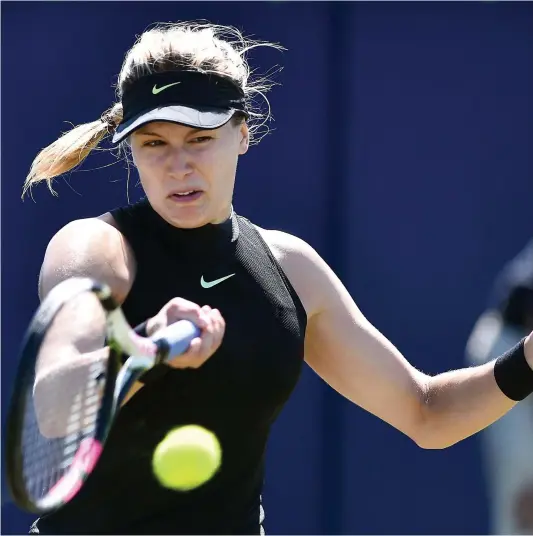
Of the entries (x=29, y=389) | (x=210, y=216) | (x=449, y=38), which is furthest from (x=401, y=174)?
(x=29, y=389)

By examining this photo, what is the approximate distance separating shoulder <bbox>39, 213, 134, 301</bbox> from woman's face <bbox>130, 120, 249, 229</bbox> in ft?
0.38

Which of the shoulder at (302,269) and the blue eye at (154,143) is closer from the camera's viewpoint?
the blue eye at (154,143)

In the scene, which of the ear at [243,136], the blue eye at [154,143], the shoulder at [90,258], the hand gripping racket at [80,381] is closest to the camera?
the hand gripping racket at [80,381]

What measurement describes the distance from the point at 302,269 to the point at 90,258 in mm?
539

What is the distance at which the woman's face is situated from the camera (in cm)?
246

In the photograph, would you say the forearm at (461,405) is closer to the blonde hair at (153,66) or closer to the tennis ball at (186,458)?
the tennis ball at (186,458)

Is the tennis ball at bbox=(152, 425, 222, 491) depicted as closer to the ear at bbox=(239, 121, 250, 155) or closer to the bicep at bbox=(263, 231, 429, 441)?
the bicep at bbox=(263, 231, 429, 441)

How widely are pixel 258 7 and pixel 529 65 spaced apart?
1029 mm

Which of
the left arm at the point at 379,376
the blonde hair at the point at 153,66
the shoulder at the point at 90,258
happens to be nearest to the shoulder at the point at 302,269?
the left arm at the point at 379,376

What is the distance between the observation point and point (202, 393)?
8.00 feet

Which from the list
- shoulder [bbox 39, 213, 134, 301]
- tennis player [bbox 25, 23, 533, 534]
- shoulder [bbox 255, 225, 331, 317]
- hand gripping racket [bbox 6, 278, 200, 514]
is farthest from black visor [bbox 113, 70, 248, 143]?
hand gripping racket [bbox 6, 278, 200, 514]

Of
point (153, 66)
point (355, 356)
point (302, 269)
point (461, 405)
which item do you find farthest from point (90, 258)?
point (461, 405)

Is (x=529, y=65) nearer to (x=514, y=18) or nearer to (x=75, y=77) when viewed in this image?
(x=514, y=18)

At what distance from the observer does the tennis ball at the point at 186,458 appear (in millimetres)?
2420
